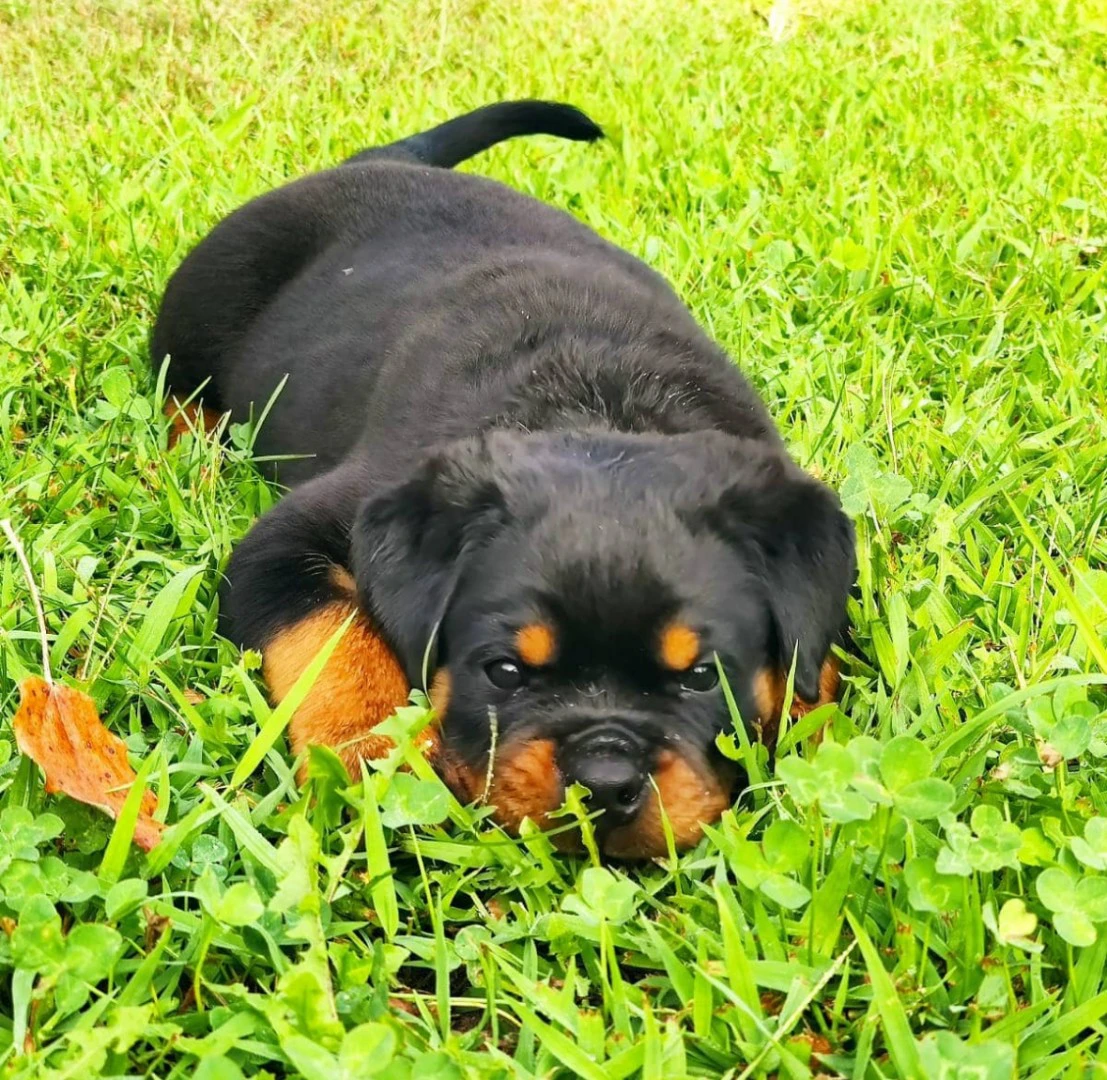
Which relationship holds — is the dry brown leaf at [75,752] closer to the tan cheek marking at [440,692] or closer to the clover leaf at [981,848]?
the tan cheek marking at [440,692]

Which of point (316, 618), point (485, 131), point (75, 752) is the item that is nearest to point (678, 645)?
point (316, 618)

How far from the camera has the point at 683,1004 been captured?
6.07ft

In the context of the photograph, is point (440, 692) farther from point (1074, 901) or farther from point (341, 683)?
point (1074, 901)

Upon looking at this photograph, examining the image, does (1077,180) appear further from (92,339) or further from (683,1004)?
(683,1004)

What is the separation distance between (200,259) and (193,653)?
1.96 m

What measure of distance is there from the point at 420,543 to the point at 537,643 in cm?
32

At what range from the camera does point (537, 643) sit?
2.26 m

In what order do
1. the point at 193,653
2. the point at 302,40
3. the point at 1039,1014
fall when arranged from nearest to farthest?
the point at 1039,1014
the point at 193,653
the point at 302,40

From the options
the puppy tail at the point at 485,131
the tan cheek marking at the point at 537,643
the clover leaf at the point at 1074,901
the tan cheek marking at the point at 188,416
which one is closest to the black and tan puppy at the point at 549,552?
the tan cheek marking at the point at 537,643

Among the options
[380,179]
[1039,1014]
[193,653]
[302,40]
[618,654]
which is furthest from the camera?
[302,40]

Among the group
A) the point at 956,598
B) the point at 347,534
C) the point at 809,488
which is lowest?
the point at 956,598

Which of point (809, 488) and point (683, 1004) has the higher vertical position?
point (809, 488)

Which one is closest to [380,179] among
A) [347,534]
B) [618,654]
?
[347,534]

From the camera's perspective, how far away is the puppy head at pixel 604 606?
219cm
